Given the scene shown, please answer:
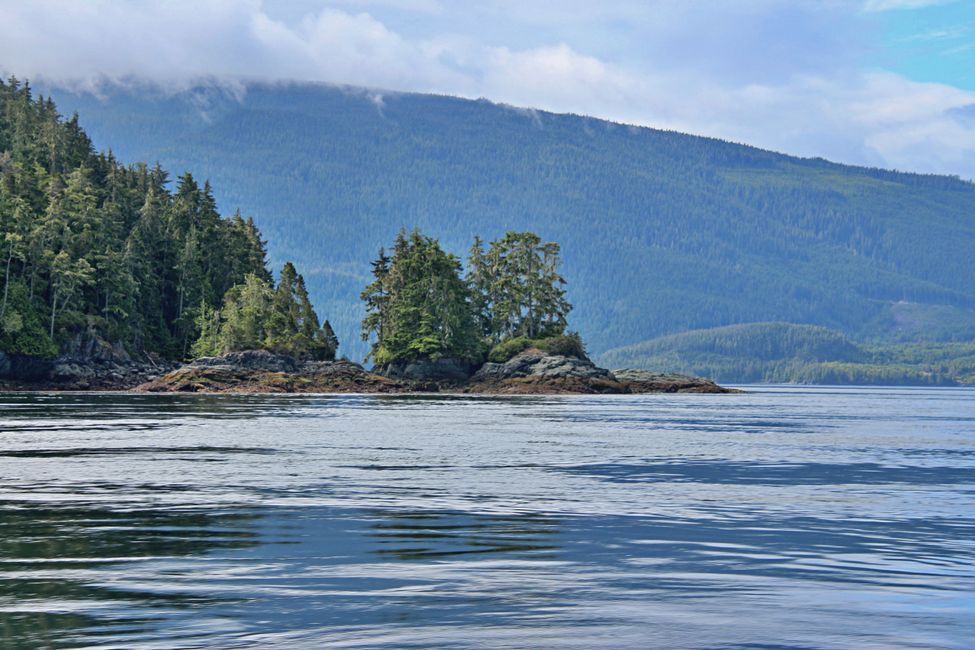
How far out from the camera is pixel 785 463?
4244 centimetres

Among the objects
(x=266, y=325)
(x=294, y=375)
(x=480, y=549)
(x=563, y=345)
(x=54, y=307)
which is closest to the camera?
(x=480, y=549)

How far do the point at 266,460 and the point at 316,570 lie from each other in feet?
77.2

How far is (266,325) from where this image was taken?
523 ft

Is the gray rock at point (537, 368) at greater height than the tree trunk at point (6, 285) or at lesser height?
lesser

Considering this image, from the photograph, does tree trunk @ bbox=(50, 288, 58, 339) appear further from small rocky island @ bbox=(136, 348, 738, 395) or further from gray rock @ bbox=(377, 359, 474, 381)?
gray rock @ bbox=(377, 359, 474, 381)

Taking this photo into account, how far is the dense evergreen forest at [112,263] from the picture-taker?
13925 cm

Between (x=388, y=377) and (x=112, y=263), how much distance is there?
1648 inches

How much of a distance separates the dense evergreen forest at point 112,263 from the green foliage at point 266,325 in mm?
233

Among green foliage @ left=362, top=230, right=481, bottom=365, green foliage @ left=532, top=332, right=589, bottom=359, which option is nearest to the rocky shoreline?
green foliage @ left=532, top=332, right=589, bottom=359

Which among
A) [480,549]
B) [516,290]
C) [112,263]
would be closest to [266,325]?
[112,263]

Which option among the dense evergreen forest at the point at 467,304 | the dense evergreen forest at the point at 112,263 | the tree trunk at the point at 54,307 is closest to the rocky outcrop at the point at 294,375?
the dense evergreen forest at the point at 112,263

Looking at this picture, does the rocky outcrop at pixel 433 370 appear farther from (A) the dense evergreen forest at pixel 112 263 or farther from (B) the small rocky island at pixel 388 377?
(A) the dense evergreen forest at pixel 112 263

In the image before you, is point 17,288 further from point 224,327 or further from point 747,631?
point 747,631

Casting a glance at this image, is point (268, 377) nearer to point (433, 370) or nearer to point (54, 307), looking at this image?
point (54, 307)
